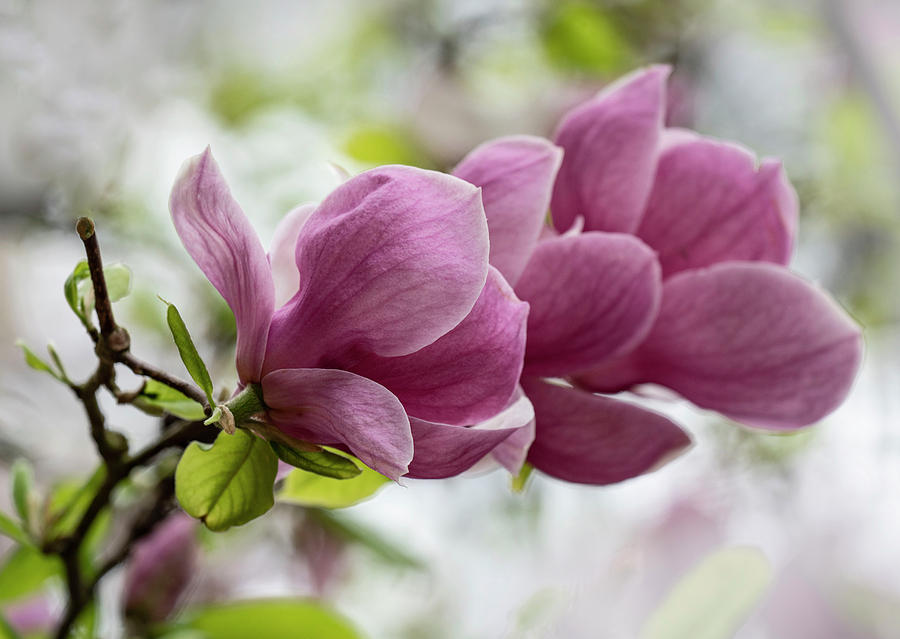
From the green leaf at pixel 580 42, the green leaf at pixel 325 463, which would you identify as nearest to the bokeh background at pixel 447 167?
the green leaf at pixel 580 42

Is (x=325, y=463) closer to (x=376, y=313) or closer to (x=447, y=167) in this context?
(x=376, y=313)

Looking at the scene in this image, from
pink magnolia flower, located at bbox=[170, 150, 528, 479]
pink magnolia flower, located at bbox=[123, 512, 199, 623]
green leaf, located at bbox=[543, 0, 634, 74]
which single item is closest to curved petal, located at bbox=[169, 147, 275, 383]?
pink magnolia flower, located at bbox=[170, 150, 528, 479]

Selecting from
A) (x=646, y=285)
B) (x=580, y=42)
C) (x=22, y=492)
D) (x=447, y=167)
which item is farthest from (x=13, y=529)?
(x=580, y=42)

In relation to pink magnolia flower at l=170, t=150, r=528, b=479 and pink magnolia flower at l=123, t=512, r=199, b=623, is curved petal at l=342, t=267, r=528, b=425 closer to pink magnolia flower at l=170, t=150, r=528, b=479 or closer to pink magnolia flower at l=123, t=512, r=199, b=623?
pink magnolia flower at l=170, t=150, r=528, b=479

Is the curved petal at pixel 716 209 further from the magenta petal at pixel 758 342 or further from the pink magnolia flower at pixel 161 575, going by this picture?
the pink magnolia flower at pixel 161 575

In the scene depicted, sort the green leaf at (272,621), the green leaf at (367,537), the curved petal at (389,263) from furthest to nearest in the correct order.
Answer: the green leaf at (367,537)
the green leaf at (272,621)
the curved petal at (389,263)

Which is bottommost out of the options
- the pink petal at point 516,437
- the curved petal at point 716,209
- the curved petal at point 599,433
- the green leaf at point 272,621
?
the green leaf at point 272,621

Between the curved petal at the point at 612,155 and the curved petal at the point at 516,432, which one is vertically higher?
the curved petal at the point at 612,155
